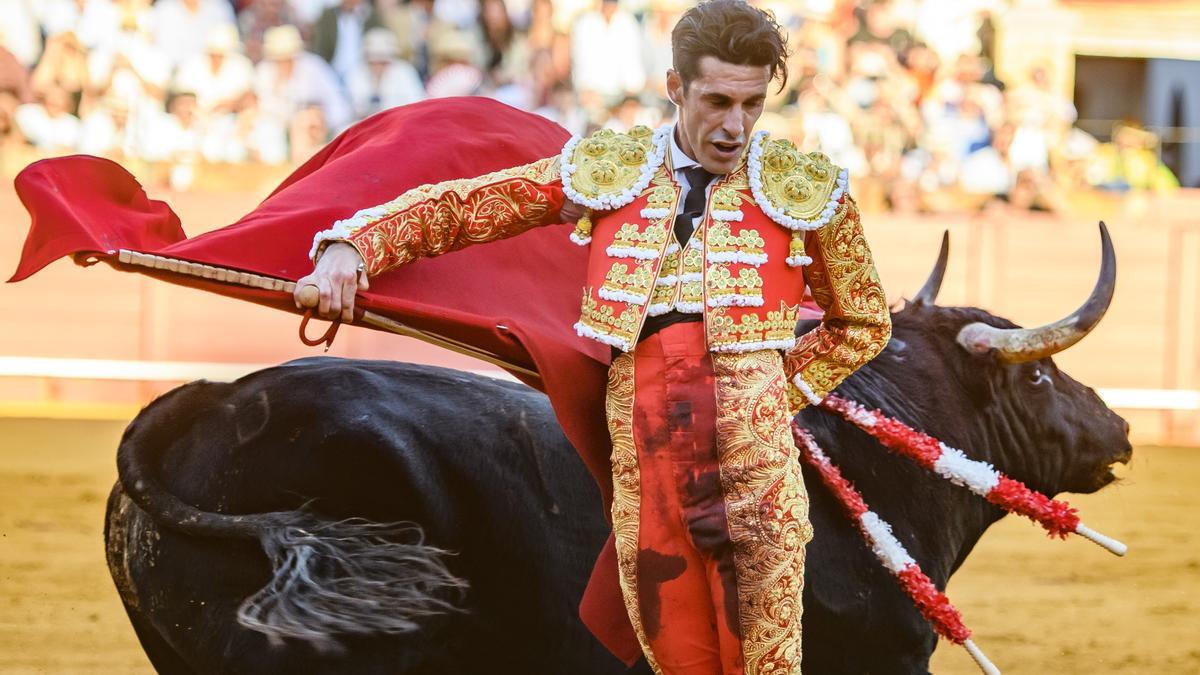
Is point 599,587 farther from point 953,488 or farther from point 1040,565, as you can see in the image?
point 1040,565

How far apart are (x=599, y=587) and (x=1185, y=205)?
302 inches

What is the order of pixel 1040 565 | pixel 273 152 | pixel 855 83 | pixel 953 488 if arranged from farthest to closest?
pixel 855 83 < pixel 273 152 < pixel 1040 565 < pixel 953 488

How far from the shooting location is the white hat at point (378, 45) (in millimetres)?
8148

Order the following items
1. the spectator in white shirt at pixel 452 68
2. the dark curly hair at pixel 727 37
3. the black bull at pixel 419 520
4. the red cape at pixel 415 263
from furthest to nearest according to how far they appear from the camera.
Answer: the spectator in white shirt at pixel 452 68 → the black bull at pixel 419 520 → the red cape at pixel 415 263 → the dark curly hair at pixel 727 37

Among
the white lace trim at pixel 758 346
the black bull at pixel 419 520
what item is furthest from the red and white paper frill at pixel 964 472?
the white lace trim at pixel 758 346

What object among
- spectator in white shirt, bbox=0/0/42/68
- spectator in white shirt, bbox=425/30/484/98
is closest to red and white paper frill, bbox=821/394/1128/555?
spectator in white shirt, bbox=425/30/484/98

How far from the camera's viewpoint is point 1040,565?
5.50 metres

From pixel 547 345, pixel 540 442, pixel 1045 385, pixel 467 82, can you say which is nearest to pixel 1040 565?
pixel 1045 385

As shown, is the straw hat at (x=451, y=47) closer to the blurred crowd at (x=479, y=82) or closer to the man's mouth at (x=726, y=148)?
the blurred crowd at (x=479, y=82)

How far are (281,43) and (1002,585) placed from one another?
16.4 feet

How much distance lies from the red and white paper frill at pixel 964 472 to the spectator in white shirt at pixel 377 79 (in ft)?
18.2

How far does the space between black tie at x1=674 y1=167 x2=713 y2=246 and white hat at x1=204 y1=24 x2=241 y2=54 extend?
6.28m

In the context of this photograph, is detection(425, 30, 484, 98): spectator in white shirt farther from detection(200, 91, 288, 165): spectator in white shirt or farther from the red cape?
the red cape

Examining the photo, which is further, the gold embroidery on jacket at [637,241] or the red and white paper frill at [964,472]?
the red and white paper frill at [964,472]
